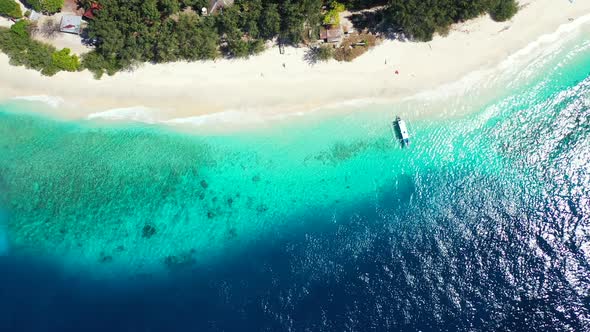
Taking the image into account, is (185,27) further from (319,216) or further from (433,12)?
(433,12)

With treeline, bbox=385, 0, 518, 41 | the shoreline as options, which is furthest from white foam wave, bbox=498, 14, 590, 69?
treeline, bbox=385, 0, 518, 41

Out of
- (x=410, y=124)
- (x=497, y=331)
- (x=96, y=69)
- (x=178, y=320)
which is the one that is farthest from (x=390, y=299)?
(x=96, y=69)

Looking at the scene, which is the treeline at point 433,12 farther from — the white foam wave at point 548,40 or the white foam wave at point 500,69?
the white foam wave at point 500,69

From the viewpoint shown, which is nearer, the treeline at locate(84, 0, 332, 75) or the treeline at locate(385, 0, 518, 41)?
the treeline at locate(385, 0, 518, 41)

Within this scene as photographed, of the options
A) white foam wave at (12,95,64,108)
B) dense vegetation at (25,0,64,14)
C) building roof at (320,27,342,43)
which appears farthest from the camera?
white foam wave at (12,95,64,108)

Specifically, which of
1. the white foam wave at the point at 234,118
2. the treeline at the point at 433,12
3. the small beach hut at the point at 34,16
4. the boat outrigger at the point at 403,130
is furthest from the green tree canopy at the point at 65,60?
the boat outrigger at the point at 403,130

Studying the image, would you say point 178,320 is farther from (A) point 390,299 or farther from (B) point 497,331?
(B) point 497,331

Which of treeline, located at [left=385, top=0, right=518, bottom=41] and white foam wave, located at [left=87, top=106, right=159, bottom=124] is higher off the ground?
treeline, located at [left=385, top=0, right=518, bottom=41]

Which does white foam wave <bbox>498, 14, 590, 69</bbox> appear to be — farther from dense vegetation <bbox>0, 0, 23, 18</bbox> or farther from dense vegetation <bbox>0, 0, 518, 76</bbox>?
dense vegetation <bbox>0, 0, 23, 18</bbox>
